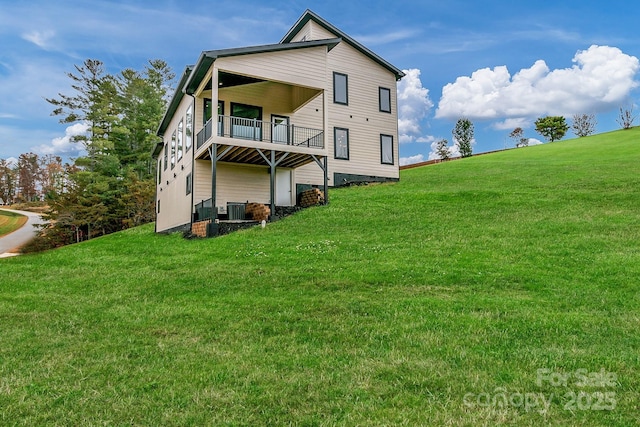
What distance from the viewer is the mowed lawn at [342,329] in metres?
3.46

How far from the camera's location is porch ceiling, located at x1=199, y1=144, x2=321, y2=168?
54.4 ft

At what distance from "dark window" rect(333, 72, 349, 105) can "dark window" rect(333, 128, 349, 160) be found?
5.43ft

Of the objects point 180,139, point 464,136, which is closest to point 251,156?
point 180,139

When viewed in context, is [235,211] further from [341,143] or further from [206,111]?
[341,143]

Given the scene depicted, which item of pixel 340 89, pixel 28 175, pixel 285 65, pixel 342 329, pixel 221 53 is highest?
pixel 28 175

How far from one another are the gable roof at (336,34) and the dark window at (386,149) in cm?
408

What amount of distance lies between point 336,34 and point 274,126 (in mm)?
8547

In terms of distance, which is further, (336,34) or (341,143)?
(336,34)

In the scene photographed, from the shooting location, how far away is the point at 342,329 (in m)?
5.41

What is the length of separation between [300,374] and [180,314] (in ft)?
9.81

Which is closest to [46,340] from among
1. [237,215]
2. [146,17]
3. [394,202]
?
[237,215]

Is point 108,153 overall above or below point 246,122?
above

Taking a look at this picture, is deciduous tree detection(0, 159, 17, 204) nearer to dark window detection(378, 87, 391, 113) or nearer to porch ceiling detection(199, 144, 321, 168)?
porch ceiling detection(199, 144, 321, 168)

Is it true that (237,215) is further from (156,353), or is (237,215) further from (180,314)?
(156,353)
